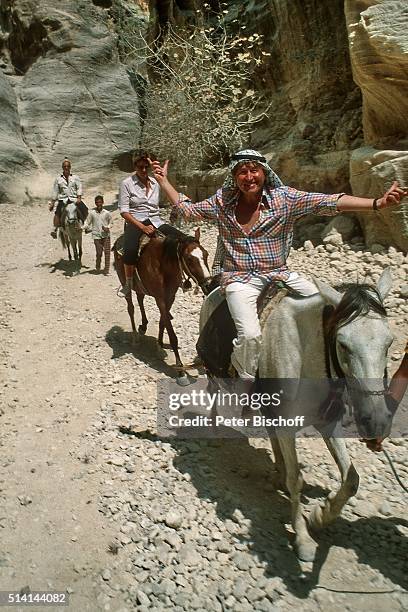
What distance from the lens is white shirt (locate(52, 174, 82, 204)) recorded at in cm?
990

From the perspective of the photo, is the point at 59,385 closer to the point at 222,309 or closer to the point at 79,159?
the point at 222,309

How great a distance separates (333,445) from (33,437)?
275cm

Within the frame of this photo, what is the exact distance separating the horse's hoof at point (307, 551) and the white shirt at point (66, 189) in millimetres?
8958

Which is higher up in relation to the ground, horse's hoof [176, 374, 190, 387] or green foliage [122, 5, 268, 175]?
green foliage [122, 5, 268, 175]

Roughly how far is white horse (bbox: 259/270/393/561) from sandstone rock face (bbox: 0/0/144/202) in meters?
19.7

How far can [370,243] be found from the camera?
7691 mm

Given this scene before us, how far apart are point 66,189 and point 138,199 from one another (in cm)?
482

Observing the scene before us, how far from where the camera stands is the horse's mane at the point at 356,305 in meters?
2.27

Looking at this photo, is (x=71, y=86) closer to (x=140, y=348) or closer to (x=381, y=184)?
(x=381, y=184)

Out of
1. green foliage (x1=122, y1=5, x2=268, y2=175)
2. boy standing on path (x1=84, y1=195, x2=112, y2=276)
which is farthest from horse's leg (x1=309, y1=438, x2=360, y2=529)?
green foliage (x1=122, y1=5, x2=268, y2=175)

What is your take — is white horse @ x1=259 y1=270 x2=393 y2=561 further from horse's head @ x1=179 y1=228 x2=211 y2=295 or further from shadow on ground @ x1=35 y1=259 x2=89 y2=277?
shadow on ground @ x1=35 y1=259 x2=89 y2=277

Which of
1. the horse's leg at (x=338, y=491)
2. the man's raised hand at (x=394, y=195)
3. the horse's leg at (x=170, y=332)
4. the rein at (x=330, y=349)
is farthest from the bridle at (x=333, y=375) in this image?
the horse's leg at (x=170, y=332)

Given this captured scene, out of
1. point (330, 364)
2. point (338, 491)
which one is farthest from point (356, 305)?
point (338, 491)

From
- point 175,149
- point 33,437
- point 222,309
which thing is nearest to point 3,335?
point 33,437
